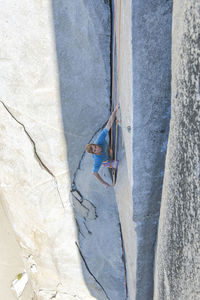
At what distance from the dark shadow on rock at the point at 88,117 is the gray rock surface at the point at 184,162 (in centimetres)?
92

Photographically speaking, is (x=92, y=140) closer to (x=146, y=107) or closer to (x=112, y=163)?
(x=112, y=163)

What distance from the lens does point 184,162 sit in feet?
2.50

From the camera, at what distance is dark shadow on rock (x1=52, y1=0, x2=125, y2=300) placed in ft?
5.14

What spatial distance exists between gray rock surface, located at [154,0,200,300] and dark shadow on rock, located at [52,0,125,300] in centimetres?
92

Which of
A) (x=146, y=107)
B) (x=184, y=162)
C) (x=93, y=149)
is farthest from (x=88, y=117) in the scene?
(x=184, y=162)

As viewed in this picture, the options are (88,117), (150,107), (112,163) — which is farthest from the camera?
(88,117)

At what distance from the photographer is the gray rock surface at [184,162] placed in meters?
0.66

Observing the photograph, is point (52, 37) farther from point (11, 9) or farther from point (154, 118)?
point (154, 118)

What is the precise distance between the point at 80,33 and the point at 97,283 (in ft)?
7.53

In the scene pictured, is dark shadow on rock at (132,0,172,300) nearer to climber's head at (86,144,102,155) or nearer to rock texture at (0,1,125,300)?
climber's head at (86,144,102,155)

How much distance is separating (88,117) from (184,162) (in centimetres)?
115

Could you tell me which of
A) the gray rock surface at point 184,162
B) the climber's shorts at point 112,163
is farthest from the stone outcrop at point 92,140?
the climber's shorts at point 112,163

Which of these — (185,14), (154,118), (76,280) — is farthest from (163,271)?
(76,280)

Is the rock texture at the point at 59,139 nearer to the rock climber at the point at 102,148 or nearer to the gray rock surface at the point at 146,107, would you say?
the rock climber at the point at 102,148
